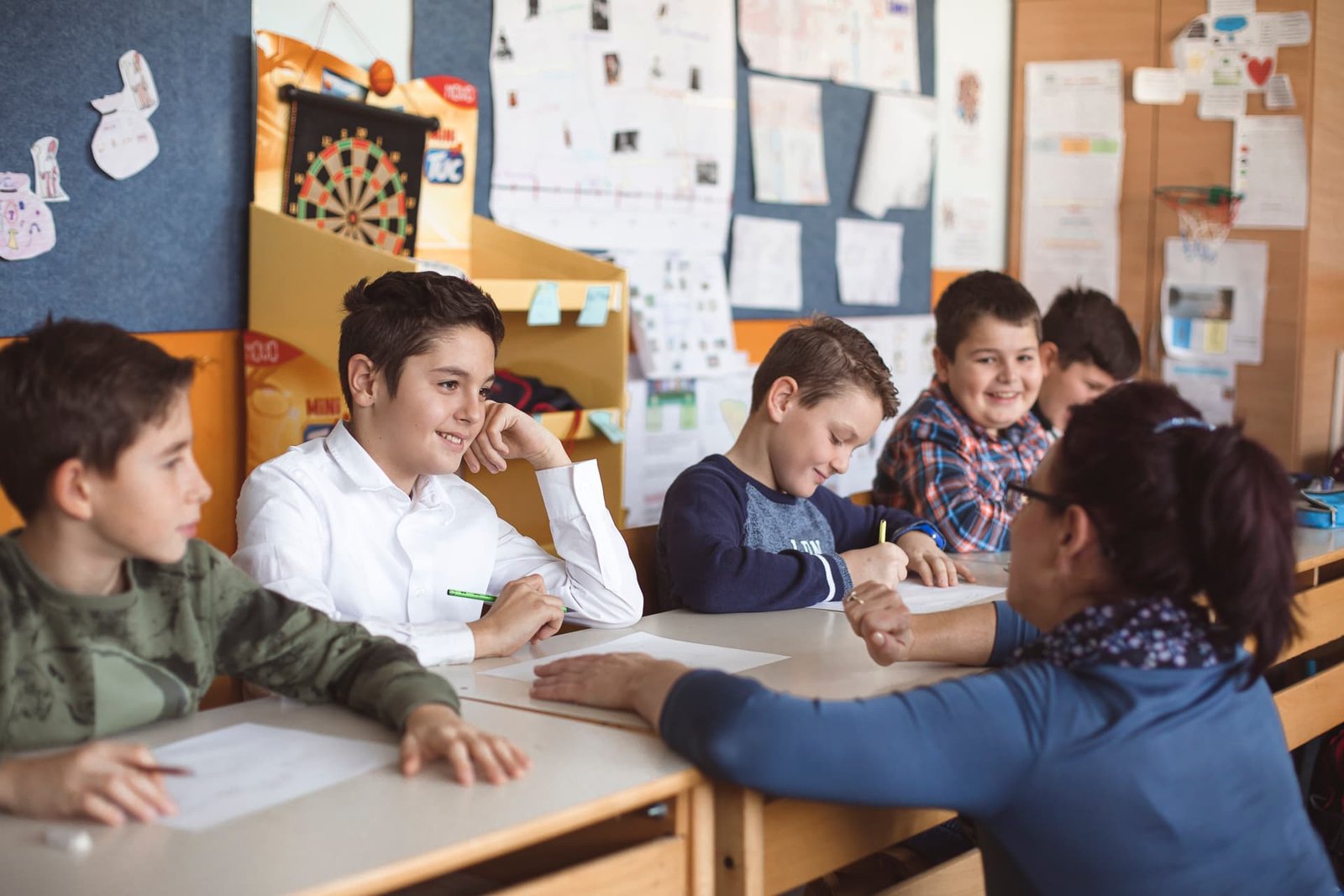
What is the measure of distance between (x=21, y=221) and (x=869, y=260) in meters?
2.45

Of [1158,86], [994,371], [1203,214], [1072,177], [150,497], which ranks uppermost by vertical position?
[1158,86]

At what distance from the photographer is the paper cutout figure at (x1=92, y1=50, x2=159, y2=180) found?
2395mm

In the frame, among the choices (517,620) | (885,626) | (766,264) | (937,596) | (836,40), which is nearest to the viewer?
(885,626)

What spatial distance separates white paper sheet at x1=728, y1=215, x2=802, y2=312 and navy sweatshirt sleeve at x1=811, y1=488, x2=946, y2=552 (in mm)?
1364

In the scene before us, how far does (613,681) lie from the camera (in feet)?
4.50

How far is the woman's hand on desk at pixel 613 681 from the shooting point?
1.31 meters

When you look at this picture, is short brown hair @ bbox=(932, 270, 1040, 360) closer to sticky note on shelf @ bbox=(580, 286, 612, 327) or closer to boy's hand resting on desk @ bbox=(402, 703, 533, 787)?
sticky note on shelf @ bbox=(580, 286, 612, 327)

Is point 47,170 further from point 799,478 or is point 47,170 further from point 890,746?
point 890,746

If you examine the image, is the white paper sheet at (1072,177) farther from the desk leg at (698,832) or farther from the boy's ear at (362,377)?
the desk leg at (698,832)

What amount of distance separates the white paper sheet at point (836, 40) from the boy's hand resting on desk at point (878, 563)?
1.91 metres

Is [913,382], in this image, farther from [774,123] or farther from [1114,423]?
[1114,423]

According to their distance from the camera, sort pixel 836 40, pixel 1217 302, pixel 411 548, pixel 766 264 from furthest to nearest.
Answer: pixel 1217 302 < pixel 836 40 < pixel 766 264 < pixel 411 548

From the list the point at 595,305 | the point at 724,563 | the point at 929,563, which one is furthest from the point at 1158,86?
the point at 724,563

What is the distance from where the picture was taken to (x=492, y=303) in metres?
1.92
